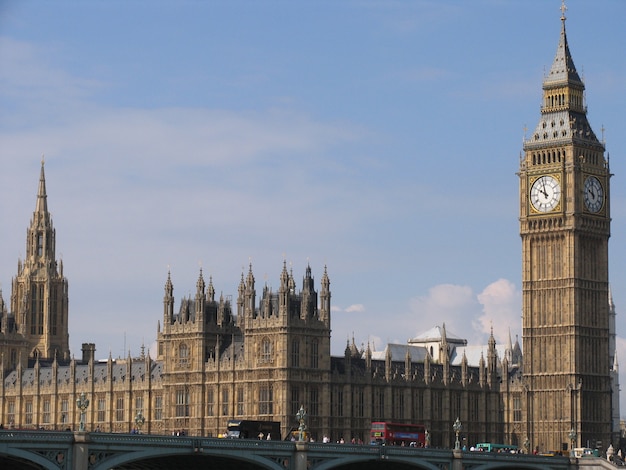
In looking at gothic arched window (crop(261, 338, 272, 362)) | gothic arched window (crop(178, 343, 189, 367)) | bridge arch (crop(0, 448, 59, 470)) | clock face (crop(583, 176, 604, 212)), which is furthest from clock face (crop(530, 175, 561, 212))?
bridge arch (crop(0, 448, 59, 470))

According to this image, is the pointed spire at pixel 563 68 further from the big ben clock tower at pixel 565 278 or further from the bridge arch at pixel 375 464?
the bridge arch at pixel 375 464

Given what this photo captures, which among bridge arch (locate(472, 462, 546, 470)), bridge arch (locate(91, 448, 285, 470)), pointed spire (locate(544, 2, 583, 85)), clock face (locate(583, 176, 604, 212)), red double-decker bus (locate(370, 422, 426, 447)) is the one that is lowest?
bridge arch (locate(472, 462, 546, 470))

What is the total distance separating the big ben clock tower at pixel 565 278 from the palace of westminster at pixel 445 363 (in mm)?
131

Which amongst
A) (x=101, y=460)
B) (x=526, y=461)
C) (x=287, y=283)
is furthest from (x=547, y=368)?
(x=101, y=460)

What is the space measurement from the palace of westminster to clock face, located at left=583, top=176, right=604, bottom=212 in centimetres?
17

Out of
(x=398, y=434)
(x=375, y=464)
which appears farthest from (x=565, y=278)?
(x=375, y=464)

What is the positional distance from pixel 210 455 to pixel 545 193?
6862cm

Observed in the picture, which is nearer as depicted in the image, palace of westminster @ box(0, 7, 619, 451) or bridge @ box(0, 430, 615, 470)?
Answer: bridge @ box(0, 430, 615, 470)

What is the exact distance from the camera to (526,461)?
115 metres

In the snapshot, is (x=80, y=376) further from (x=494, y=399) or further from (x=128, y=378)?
(x=494, y=399)

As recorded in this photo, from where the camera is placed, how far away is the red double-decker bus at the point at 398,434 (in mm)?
129125

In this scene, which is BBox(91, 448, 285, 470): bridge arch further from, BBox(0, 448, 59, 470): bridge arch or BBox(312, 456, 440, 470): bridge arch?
BBox(312, 456, 440, 470): bridge arch

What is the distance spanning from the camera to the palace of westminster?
139875 mm

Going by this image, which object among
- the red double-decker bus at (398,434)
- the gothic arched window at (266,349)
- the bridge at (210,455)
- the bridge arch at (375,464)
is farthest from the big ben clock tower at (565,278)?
the bridge arch at (375,464)
